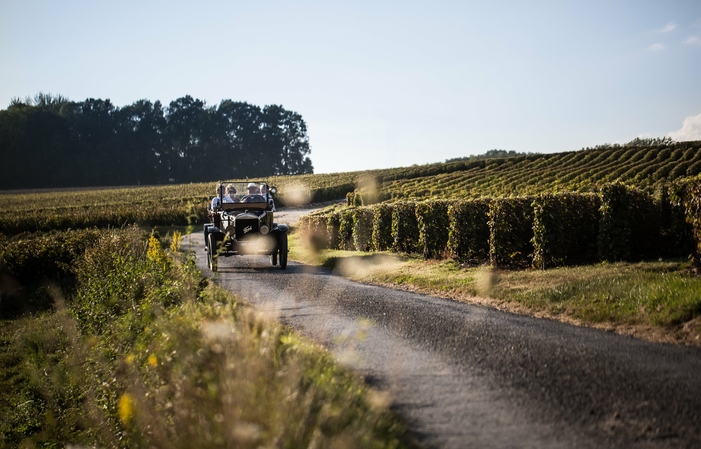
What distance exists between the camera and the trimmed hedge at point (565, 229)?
42.7 ft

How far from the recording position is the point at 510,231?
14.1 metres

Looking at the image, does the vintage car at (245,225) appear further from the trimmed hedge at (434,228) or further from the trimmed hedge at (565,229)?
the trimmed hedge at (565,229)

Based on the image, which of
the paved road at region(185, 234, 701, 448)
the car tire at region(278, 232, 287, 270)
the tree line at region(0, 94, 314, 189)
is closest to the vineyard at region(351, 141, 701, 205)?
the car tire at region(278, 232, 287, 270)

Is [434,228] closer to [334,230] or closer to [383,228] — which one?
[383,228]

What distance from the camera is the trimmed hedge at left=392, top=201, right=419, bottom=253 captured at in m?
18.8

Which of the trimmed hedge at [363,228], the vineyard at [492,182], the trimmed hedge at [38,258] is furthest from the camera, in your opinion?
the vineyard at [492,182]

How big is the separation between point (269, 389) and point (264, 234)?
518 inches

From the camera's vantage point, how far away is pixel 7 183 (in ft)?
323

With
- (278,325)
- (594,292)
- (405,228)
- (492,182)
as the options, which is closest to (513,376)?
(278,325)

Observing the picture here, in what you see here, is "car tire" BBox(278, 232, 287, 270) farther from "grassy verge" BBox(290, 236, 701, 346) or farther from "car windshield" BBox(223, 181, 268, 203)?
"grassy verge" BBox(290, 236, 701, 346)

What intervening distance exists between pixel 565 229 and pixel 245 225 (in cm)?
885

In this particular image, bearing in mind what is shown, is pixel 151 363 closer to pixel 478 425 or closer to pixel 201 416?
pixel 201 416

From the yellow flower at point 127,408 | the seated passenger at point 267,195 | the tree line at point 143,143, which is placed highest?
the tree line at point 143,143

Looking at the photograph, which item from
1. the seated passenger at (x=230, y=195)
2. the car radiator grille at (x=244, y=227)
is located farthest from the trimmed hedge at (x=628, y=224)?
the seated passenger at (x=230, y=195)
